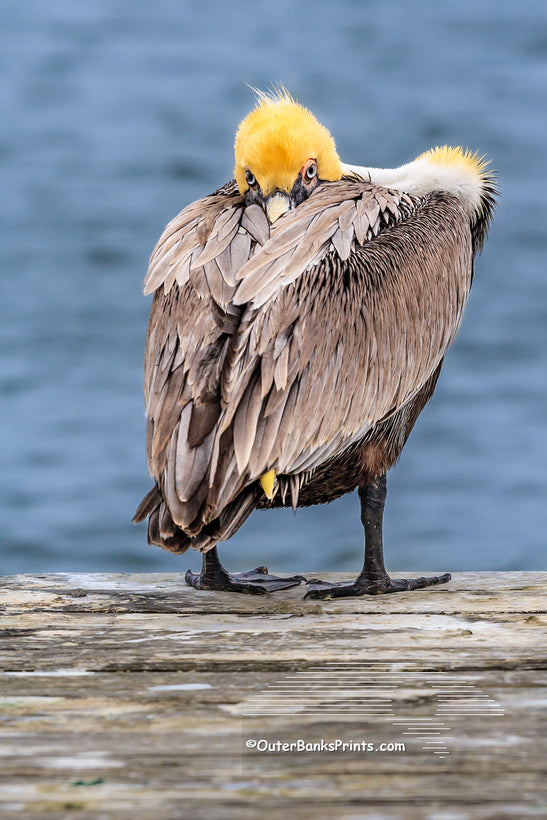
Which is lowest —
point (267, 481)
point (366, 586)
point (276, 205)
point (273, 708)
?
point (273, 708)

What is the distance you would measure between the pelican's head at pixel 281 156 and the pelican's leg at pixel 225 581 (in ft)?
3.20

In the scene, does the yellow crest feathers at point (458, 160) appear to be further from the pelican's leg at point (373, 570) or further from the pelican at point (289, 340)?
the pelican's leg at point (373, 570)

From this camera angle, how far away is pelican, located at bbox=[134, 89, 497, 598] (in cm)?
272

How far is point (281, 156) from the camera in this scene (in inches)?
131

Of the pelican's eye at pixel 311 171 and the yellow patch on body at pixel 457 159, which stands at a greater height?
the yellow patch on body at pixel 457 159

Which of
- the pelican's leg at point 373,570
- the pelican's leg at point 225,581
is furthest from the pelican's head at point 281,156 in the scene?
the pelican's leg at point 225,581

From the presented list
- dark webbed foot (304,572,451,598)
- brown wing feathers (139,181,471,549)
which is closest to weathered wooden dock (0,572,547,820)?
dark webbed foot (304,572,451,598)

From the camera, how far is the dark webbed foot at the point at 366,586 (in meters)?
3.05

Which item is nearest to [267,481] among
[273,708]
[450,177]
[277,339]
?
[277,339]

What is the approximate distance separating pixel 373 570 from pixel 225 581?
16.0 inches

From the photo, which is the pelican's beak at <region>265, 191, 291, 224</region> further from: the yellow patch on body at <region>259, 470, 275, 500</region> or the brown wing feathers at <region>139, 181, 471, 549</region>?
the yellow patch on body at <region>259, 470, 275, 500</region>

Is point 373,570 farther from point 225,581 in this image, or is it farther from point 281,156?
point 281,156

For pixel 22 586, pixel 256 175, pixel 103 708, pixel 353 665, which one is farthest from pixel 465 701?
pixel 256 175

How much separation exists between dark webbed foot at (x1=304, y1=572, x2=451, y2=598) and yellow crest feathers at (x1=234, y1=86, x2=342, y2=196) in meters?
1.13
